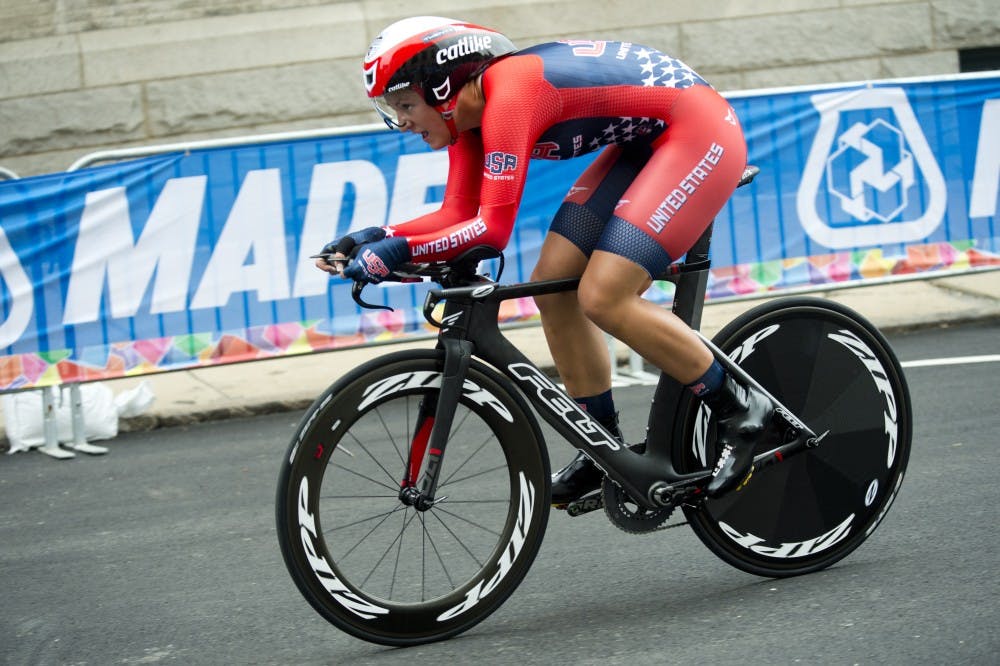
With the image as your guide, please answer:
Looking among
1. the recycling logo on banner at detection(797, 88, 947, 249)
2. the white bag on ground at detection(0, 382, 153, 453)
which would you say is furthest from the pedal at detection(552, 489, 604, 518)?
the recycling logo on banner at detection(797, 88, 947, 249)

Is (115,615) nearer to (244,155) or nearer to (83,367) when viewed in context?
(83,367)

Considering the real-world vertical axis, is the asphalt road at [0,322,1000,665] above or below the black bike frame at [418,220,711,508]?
below

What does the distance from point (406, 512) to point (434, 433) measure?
463 millimetres

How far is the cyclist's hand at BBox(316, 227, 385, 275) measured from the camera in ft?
12.4

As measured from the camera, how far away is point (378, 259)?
11.9ft

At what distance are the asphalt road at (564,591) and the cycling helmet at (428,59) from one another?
5.28ft

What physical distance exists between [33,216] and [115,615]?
12.6 feet

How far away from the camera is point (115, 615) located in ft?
14.9

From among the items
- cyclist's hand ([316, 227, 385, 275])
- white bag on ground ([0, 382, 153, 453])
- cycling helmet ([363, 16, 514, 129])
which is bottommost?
white bag on ground ([0, 382, 153, 453])

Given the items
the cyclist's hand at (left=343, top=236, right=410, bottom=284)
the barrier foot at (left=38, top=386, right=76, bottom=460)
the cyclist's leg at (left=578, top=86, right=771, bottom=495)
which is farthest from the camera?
the barrier foot at (left=38, top=386, right=76, bottom=460)

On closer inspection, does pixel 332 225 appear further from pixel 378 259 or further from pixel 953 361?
pixel 378 259

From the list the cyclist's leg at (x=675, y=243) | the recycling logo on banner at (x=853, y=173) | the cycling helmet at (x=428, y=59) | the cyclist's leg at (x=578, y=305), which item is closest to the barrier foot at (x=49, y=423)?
the cyclist's leg at (x=578, y=305)

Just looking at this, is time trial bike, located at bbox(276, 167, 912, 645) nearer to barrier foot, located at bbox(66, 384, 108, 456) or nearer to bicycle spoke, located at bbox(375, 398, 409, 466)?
bicycle spoke, located at bbox(375, 398, 409, 466)

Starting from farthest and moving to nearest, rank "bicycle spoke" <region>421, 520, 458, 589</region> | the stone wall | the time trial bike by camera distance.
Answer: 1. the stone wall
2. "bicycle spoke" <region>421, 520, 458, 589</region>
3. the time trial bike
